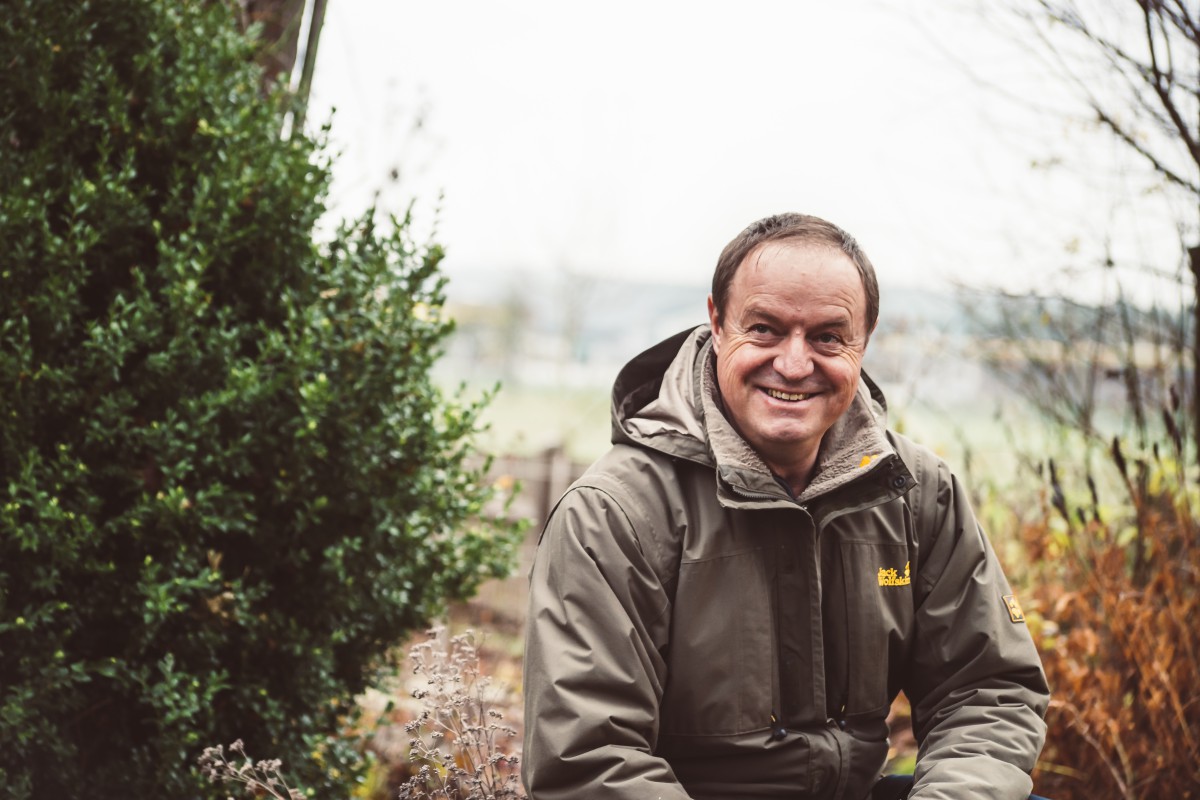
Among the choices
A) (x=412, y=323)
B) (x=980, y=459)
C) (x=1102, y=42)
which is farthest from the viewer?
(x=980, y=459)

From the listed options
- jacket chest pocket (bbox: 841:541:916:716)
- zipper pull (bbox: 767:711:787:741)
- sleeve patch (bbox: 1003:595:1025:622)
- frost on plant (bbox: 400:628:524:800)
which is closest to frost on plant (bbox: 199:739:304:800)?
frost on plant (bbox: 400:628:524:800)

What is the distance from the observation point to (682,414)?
7.46 ft

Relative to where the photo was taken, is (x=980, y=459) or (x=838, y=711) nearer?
(x=838, y=711)

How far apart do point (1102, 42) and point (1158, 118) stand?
15.4 inches

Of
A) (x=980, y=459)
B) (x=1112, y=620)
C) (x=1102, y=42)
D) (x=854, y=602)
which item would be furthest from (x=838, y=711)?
(x=980, y=459)

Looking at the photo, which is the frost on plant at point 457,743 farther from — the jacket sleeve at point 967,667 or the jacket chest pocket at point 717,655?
the jacket sleeve at point 967,667

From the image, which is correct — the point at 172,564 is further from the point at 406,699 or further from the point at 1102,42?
the point at 1102,42

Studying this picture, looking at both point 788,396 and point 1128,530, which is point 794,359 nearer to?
point 788,396

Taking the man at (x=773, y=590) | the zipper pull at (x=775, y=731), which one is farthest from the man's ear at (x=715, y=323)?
the zipper pull at (x=775, y=731)

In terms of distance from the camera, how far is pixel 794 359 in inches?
87.0

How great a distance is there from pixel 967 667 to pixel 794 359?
813 mm

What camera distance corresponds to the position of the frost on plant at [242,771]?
2451mm

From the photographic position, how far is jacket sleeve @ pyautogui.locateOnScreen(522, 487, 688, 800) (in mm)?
1907

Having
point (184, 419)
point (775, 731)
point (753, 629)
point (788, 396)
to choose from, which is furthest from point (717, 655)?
point (184, 419)
